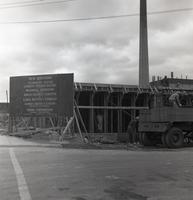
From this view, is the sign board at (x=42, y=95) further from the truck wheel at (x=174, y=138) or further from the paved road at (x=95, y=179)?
the paved road at (x=95, y=179)

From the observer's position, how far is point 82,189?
854cm

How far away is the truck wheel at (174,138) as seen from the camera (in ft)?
69.9

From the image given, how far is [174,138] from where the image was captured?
2155cm

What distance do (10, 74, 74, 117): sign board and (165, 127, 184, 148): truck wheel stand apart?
7.02 meters

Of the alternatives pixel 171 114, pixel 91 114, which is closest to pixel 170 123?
pixel 171 114

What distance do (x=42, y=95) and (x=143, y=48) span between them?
1215 inches

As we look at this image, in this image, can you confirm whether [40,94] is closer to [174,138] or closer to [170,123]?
[170,123]

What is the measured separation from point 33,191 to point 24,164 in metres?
4.63

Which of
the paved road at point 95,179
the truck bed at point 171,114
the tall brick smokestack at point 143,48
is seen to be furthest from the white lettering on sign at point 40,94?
the tall brick smokestack at point 143,48

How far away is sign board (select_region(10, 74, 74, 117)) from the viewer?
86.1 feet

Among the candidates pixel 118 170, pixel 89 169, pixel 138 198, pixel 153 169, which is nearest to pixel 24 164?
pixel 89 169

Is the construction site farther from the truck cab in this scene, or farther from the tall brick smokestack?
the tall brick smokestack

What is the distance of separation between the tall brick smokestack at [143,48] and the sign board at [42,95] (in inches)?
1100

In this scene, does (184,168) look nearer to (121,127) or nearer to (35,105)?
(35,105)
